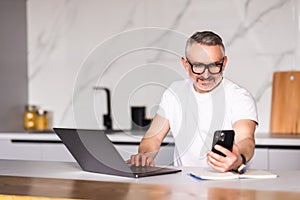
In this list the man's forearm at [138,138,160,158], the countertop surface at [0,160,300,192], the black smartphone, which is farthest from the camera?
the man's forearm at [138,138,160,158]

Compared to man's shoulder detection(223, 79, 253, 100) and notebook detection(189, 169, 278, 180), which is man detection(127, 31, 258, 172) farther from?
notebook detection(189, 169, 278, 180)

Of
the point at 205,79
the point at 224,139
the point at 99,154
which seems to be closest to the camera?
the point at 224,139

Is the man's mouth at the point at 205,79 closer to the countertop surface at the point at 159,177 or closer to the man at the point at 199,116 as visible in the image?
the man at the point at 199,116

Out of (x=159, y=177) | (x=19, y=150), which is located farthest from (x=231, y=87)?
(x=19, y=150)

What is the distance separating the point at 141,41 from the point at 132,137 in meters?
0.82

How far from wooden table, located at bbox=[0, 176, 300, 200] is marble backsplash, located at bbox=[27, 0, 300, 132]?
1637 mm

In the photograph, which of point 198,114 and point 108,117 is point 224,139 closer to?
point 198,114

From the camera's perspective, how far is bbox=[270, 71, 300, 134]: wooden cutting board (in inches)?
135

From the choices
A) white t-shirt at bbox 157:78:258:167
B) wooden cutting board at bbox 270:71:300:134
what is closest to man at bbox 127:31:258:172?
white t-shirt at bbox 157:78:258:167

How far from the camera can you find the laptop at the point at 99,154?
180 centimetres

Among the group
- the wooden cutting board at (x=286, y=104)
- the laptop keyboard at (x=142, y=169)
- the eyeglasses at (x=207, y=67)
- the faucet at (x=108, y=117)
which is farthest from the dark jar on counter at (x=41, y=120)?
the eyeglasses at (x=207, y=67)

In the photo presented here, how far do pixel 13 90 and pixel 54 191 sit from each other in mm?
2589

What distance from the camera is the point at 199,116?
7.63 ft

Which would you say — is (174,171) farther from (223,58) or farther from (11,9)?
(11,9)
